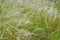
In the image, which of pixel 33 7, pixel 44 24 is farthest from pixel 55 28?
pixel 33 7

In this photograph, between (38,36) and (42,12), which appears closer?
(38,36)

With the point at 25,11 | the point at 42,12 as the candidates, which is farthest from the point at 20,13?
the point at 42,12

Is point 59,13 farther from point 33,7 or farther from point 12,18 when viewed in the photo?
point 12,18

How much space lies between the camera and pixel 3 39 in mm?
2199

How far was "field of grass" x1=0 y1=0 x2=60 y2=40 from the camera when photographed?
7.34 ft

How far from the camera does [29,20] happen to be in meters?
2.38

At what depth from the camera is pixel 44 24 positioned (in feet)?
7.74

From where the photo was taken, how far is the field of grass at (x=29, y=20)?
7.34 ft

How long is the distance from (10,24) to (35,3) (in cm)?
42

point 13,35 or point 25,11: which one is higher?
point 25,11

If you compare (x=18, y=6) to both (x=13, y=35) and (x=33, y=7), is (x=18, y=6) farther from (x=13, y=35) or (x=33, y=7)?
(x=13, y=35)

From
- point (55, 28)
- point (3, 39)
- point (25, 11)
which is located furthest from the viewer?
point (25, 11)

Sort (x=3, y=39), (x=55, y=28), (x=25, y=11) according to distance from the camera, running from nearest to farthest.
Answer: (x=3, y=39)
(x=55, y=28)
(x=25, y=11)

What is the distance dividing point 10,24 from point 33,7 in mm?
341
